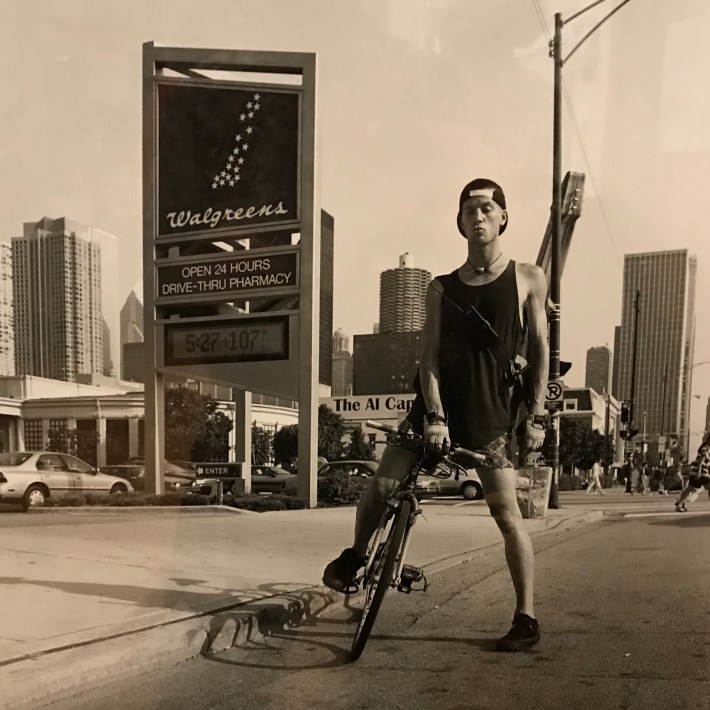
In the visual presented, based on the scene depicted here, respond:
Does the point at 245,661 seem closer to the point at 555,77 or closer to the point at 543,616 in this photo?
the point at 543,616

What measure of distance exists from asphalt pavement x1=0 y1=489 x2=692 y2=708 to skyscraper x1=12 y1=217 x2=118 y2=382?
1.78 m

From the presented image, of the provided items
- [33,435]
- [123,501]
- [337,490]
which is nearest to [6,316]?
[123,501]

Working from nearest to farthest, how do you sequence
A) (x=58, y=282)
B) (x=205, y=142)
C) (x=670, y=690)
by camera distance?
(x=670, y=690)
(x=58, y=282)
(x=205, y=142)

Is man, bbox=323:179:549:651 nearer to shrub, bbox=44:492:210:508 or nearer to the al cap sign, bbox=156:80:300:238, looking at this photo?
shrub, bbox=44:492:210:508

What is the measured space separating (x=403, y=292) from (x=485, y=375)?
133 cm

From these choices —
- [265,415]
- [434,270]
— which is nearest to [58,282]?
[434,270]

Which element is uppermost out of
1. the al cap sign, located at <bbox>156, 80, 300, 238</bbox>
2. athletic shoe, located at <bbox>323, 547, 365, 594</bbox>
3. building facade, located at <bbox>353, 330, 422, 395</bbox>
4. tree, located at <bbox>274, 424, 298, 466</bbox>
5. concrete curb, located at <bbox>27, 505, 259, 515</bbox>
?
the al cap sign, located at <bbox>156, 80, 300, 238</bbox>

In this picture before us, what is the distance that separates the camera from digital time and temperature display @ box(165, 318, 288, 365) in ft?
45.4

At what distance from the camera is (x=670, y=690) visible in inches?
118

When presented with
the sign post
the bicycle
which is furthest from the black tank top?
the sign post

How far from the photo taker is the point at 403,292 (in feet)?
16.1

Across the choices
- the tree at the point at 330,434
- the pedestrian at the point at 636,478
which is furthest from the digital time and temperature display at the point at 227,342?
the tree at the point at 330,434

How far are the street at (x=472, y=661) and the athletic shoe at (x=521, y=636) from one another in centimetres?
5

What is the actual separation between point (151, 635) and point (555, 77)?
3.98 meters
